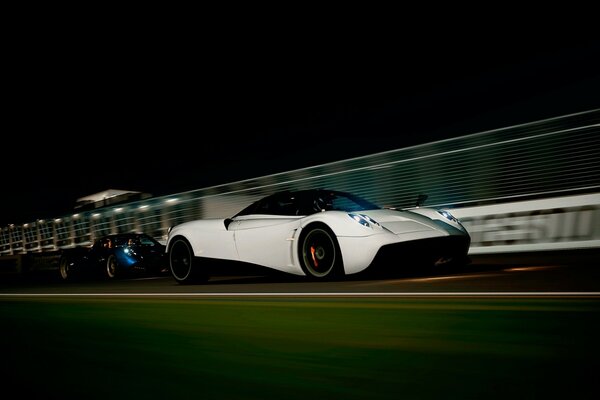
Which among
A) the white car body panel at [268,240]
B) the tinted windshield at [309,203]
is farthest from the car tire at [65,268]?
the tinted windshield at [309,203]

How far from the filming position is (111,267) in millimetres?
15352

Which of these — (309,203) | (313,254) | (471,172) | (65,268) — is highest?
(471,172)

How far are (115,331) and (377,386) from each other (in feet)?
9.29

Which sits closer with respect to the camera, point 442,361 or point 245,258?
point 442,361

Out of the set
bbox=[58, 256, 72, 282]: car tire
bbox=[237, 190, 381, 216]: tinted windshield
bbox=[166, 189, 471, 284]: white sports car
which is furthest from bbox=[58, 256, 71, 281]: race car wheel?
bbox=[237, 190, 381, 216]: tinted windshield

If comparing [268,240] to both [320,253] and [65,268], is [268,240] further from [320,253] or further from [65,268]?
[65,268]

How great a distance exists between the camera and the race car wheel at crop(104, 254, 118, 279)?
15.1m

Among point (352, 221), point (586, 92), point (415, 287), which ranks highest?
point (586, 92)

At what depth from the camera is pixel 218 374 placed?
3.03 m

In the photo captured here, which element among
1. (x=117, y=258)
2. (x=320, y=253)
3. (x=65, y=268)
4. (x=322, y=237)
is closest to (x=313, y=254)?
(x=320, y=253)

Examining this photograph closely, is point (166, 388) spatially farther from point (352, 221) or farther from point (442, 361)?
point (352, 221)

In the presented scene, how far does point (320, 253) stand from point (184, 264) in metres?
2.68

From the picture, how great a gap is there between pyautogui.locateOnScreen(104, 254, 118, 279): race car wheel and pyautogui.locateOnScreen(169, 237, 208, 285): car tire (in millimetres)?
5630

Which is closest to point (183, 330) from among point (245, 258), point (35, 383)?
point (35, 383)
